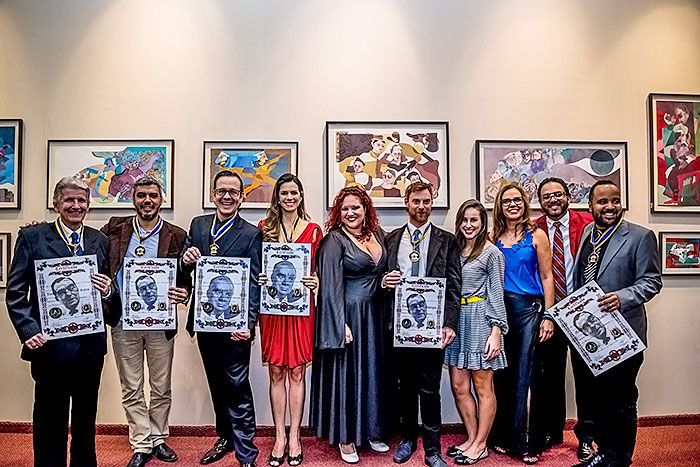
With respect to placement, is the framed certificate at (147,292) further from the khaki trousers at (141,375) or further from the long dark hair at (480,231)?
the long dark hair at (480,231)

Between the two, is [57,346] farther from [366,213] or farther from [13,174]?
[13,174]

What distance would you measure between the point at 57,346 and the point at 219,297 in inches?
33.9

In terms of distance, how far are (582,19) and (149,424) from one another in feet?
14.7

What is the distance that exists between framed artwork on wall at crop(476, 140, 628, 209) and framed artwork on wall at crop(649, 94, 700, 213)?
0.28 m

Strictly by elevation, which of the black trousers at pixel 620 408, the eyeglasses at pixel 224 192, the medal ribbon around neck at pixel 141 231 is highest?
the eyeglasses at pixel 224 192

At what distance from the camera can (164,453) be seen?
3.50 m

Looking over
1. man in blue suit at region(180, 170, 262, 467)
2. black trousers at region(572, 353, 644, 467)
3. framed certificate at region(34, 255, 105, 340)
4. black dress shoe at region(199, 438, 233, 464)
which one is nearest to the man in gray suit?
black trousers at region(572, 353, 644, 467)

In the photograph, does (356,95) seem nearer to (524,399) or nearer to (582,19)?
(582,19)

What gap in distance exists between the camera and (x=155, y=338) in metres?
3.41

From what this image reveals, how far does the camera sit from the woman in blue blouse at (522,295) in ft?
11.0

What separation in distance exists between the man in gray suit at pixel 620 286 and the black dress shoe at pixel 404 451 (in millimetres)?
1122

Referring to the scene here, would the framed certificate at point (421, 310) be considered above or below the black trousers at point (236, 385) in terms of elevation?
above

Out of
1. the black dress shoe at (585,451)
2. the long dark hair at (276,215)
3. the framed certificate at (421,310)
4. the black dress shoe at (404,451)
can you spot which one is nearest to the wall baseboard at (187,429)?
the black dress shoe at (585,451)

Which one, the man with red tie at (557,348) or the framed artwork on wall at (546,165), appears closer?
the man with red tie at (557,348)
